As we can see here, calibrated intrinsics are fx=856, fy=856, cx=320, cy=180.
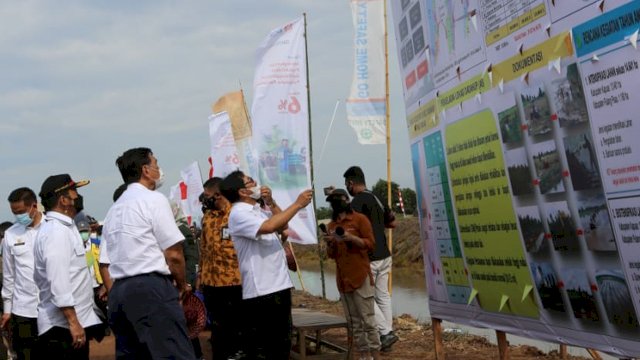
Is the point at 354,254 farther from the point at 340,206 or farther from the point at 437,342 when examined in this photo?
the point at 437,342

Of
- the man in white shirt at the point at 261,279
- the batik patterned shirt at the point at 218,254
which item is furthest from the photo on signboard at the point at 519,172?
the batik patterned shirt at the point at 218,254

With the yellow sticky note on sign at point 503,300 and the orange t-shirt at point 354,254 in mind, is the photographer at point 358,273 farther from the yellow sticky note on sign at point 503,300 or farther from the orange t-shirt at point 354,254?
the yellow sticky note on sign at point 503,300

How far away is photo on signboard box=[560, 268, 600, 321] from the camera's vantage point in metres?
4.27

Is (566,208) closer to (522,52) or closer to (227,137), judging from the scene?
(522,52)

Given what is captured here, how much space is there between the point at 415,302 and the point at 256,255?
11.7m

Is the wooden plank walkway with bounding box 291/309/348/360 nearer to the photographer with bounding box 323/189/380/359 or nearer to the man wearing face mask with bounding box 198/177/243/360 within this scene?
the photographer with bounding box 323/189/380/359

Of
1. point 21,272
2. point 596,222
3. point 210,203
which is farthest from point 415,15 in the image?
point 21,272

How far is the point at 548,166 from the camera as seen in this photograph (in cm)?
447

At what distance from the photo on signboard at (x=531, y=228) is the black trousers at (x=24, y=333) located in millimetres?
3380

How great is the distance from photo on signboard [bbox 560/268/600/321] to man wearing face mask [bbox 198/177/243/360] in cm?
327

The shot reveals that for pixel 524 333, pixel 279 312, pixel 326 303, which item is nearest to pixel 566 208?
pixel 524 333

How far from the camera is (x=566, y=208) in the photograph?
14.3 ft

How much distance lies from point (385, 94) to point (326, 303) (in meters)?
4.58

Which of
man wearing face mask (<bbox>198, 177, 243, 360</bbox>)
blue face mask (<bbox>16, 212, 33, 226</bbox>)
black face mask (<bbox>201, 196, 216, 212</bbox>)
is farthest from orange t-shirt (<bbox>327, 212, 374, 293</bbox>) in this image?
blue face mask (<bbox>16, 212, 33, 226</bbox>)
